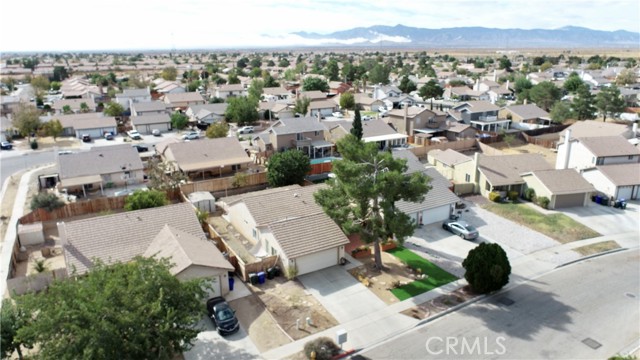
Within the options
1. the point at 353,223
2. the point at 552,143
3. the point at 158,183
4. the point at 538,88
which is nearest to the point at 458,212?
the point at 353,223

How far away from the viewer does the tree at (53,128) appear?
225 ft

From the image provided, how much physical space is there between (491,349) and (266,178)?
3172 cm

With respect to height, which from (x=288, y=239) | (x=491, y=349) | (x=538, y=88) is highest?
(x=538, y=88)

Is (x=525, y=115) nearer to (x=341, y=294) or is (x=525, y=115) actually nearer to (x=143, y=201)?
(x=341, y=294)

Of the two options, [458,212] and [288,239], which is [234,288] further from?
[458,212]

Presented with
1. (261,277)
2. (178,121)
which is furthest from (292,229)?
(178,121)

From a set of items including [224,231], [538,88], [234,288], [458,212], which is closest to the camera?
[234,288]

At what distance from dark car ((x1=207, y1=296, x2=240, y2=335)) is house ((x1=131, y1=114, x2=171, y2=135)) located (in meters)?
58.1

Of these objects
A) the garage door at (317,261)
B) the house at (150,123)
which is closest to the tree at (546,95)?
the house at (150,123)

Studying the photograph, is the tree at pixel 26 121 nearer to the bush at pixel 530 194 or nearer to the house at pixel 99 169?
the house at pixel 99 169

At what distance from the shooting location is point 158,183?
142 ft

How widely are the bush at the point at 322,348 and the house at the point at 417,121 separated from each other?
5249 cm

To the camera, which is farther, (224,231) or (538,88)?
(538,88)

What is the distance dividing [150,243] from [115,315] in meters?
13.5
